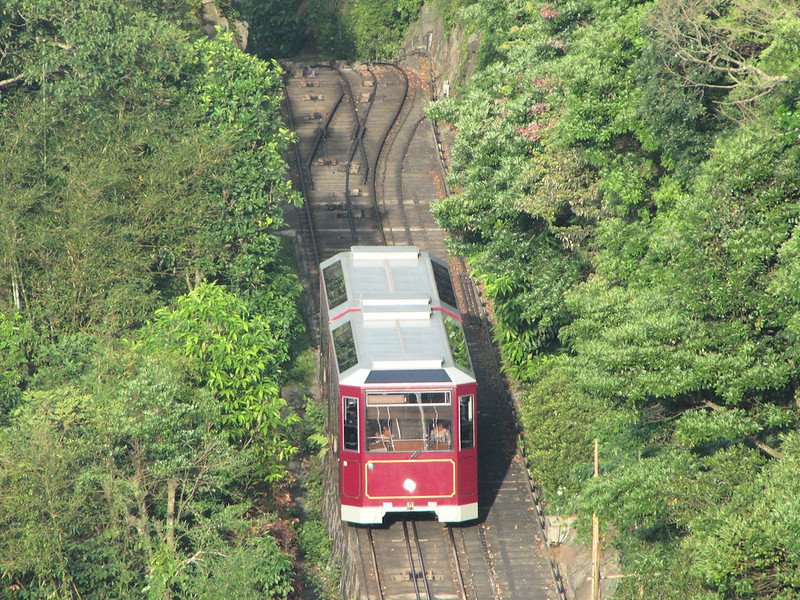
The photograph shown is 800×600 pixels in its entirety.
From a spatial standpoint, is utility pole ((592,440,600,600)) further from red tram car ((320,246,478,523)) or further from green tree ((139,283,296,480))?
green tree ((139,283,296,480))

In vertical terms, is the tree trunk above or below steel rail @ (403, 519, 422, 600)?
above

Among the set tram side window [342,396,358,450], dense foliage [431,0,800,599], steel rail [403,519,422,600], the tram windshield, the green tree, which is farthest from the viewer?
the green tree

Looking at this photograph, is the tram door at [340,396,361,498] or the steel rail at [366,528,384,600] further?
the steel rail at [366,528,384,600]

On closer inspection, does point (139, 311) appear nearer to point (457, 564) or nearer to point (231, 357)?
point (231, 357)

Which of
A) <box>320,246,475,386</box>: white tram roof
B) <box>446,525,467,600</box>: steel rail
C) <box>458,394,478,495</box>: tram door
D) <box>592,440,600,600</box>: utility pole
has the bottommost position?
<box>446,525,467,600</box>: steel rail

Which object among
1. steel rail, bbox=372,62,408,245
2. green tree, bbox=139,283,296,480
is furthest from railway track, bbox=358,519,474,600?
steel rail, bbox=372,62,408,245

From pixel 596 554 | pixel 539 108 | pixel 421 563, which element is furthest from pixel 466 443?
pixel 539 108

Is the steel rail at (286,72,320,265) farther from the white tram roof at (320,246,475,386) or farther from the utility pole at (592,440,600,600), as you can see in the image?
the utility pole at (592,440,600,600)

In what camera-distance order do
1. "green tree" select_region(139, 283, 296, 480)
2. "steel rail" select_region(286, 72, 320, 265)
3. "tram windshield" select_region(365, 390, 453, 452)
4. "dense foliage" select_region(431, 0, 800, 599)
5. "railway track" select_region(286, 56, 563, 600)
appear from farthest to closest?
1. "steel rail" select_region(286, 72, 320, 265)
2. "green tree" select_region(139, 283, 296, 480)
3. "railway track" select_region(286, 56, 563, 600)
4. "tram windshield" select_region(365, 390, 453, 452)
5. "dense foliage" select_region(431, 0, 800, 599)
